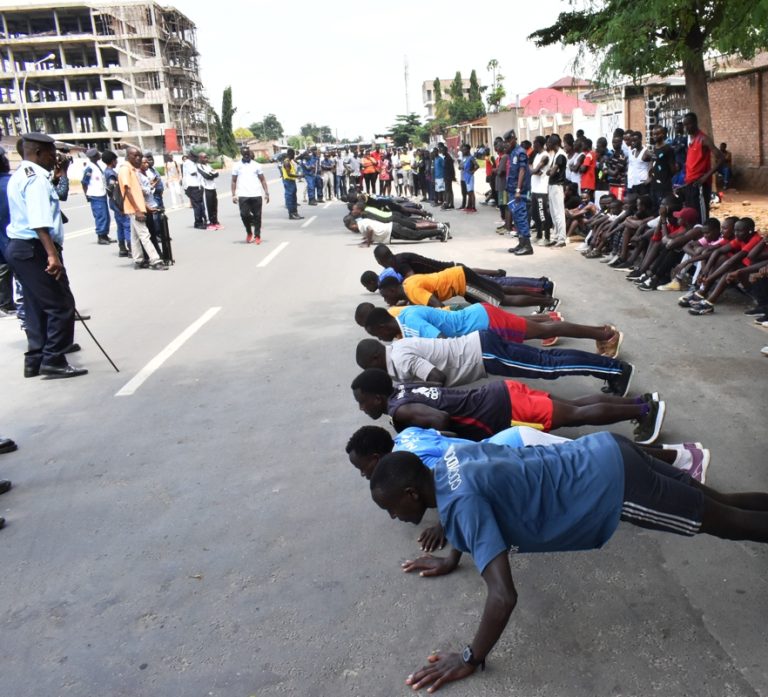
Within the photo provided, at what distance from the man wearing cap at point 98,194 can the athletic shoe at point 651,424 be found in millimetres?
13479

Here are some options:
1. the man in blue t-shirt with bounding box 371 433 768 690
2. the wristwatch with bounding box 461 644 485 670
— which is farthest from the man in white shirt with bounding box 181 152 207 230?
the wristwatch with bounding box 461 644 485 670

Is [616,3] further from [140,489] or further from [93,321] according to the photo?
[140,489]

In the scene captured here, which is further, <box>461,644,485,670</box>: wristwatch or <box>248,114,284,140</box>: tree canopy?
<box>248,114,284,140</box>: tree canopy

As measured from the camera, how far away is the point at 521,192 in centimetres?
1205

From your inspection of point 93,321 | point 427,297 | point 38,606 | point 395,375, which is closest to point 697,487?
point 395,375

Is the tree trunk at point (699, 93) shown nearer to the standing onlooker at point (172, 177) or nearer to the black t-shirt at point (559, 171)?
the black t-shirt at point (559, 171)

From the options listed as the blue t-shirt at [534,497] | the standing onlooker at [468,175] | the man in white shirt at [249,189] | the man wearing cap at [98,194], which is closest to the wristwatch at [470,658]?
the blue t-shirt at [534,497]

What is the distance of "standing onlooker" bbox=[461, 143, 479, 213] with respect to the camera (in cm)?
1802

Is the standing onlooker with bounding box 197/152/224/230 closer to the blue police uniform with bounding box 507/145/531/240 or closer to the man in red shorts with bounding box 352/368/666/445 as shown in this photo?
the blue police uniform with bounding box 507/145/531/240

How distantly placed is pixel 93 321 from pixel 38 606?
594 cm

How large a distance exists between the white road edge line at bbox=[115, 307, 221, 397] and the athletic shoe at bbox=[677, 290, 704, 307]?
5.42 m

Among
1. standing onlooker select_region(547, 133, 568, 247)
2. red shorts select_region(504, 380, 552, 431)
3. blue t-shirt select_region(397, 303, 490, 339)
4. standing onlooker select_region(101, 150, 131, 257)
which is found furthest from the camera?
standing onlooker select_region(101, 150, 131, 257)

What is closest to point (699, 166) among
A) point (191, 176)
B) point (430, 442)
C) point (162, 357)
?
point (162, 357)

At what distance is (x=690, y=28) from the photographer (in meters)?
12.4
